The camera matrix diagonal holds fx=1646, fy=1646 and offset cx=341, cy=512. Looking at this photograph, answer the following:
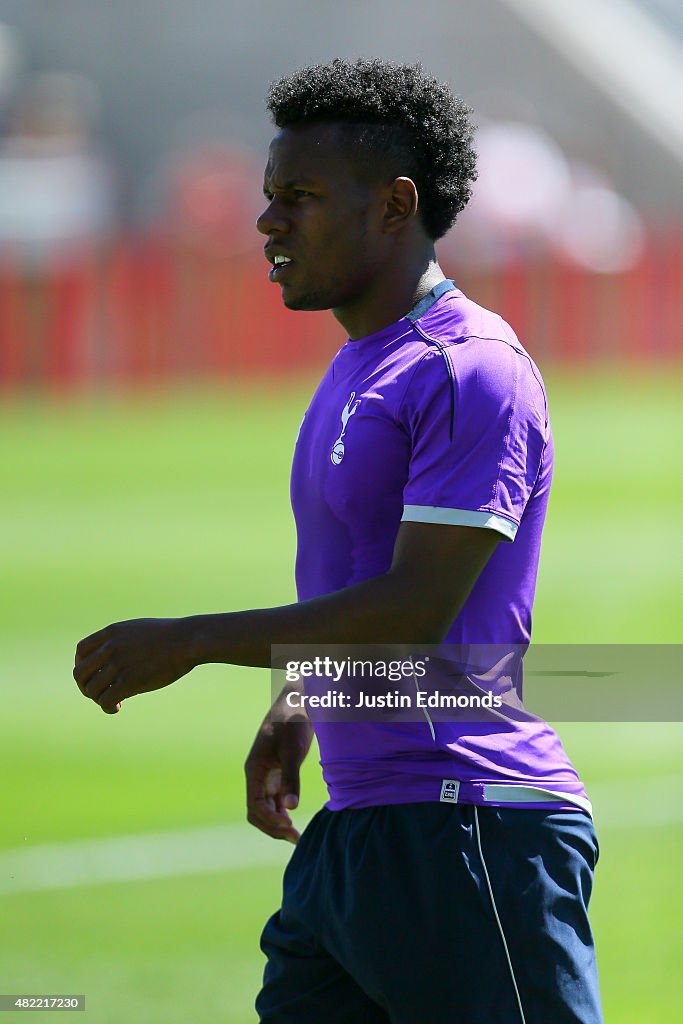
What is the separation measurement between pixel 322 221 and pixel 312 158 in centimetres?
11

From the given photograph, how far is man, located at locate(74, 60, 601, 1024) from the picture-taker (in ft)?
7.89

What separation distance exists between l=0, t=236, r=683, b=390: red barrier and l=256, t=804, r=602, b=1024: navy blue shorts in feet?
57.1

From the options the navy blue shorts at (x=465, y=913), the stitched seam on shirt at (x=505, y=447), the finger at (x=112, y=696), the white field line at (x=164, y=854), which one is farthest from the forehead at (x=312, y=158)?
the white field line at (x=164, y=854)

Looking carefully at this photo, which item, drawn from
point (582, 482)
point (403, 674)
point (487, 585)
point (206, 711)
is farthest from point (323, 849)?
point (582, 482)

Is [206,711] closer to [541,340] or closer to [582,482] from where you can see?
[582,482]

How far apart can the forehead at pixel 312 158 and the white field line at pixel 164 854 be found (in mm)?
3091

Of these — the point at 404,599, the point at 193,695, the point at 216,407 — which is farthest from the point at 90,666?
the point at 216,407

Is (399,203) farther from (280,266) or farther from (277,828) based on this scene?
(277,828)

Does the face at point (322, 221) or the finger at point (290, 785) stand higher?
the face at point (322, 221)

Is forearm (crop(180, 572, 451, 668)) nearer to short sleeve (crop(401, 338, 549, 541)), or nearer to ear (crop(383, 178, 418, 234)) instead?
short sleeve (crop(401, 338, 549, 541))

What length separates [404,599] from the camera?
2.38 m

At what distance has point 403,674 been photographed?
2576 millimetres

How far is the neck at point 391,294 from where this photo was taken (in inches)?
106
